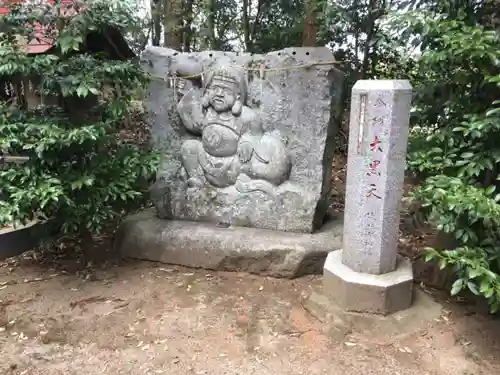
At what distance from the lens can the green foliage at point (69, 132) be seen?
11.5ft

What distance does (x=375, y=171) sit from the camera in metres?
3.24

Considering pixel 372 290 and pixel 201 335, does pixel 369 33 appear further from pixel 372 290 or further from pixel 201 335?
pixel 201 335

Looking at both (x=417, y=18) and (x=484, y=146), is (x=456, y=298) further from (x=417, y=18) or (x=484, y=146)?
(x=417, y=18)

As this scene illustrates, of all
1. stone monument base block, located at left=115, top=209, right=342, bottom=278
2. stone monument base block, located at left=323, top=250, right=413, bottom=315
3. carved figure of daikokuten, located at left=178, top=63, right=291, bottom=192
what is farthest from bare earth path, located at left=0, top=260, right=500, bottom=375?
carved figure of daikokuten, located at left=178, top=63, right=291, bottom=192

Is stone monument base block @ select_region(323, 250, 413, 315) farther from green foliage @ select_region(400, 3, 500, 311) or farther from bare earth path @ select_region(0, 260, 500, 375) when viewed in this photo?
green foliage @ select_region(400, 3, 500, 311)

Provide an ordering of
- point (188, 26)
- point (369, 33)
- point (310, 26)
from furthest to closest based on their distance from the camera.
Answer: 1. point (188, 26)
2. point (369, 33)
3. point (310, 26)

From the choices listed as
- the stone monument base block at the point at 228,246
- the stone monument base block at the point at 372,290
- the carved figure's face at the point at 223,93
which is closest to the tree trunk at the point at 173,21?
the carved figure's face at the point at 223,93

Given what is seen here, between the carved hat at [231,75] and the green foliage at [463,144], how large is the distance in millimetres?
1573

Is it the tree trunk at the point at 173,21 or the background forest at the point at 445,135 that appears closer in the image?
the background forest at the point at 445,135

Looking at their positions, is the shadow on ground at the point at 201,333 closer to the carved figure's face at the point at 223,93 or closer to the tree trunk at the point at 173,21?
the carved figure's face at the point at 223,93

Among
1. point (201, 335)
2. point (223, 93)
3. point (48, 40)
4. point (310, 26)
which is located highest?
point (310, 26)

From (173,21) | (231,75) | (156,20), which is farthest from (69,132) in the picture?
(156,20)

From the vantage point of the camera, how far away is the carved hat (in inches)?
166

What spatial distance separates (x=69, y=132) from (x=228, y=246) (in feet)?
5.63
